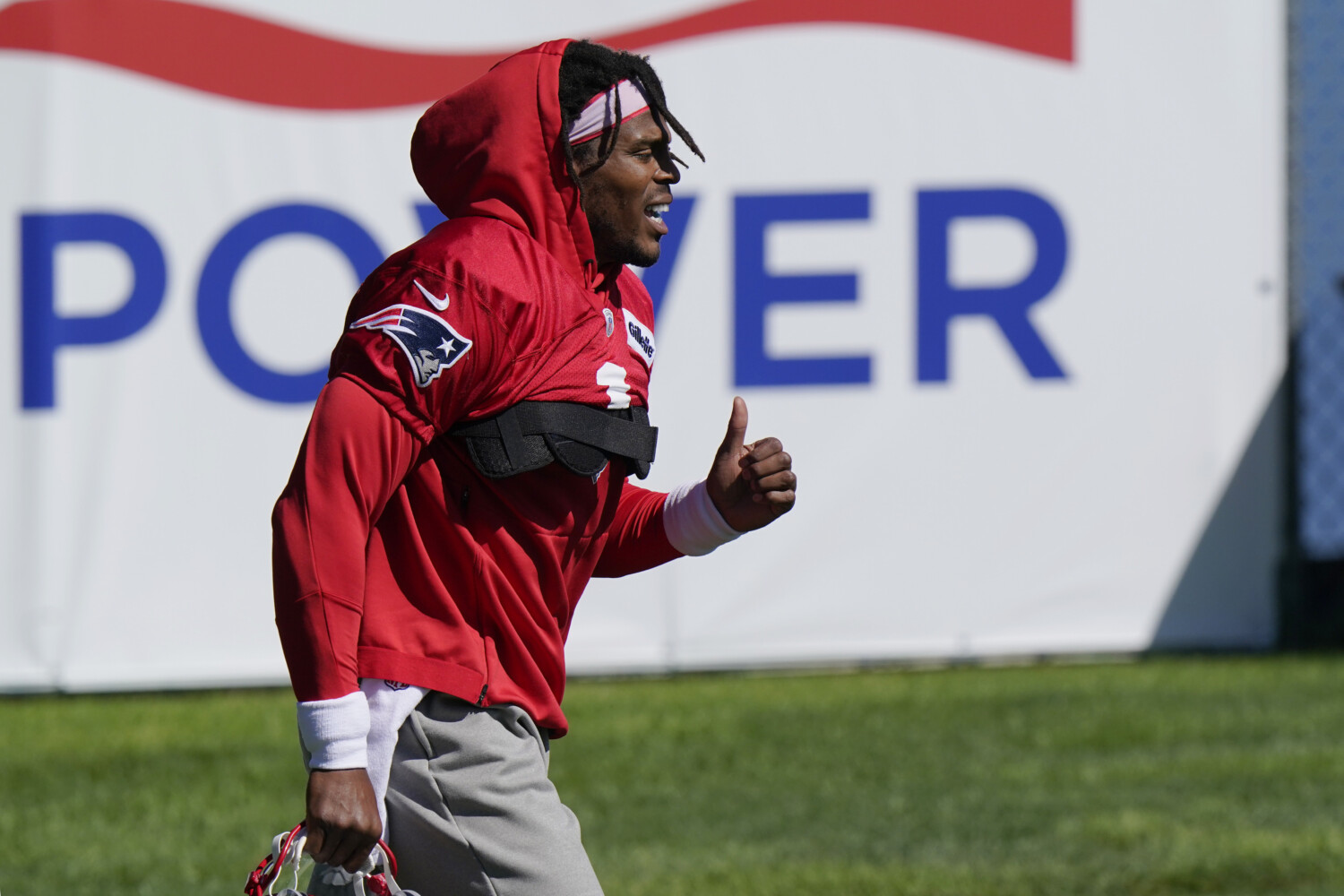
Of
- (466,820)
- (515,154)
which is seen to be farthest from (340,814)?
(515,154)

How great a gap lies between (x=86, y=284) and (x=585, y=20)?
229 centimetres

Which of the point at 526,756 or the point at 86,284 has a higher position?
the point at 86,284

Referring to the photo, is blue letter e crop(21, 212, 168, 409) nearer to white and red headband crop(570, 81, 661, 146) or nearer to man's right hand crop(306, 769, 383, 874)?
white and red headband crop(570, 81, 661, 146)

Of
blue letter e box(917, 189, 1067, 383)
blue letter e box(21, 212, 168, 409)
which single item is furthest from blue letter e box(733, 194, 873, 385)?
blue letter e box(21, 212, 168, 409)

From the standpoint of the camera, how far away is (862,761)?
6094mm

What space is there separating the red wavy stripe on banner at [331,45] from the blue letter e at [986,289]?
67cm

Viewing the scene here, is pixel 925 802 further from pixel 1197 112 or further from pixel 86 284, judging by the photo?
pixel 86 284

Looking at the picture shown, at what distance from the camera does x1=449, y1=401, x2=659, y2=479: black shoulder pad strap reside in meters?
2.43

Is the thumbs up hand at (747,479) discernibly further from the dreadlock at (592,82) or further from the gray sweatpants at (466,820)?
the gray sweatpants at (466,820)

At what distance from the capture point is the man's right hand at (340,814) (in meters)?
2.22

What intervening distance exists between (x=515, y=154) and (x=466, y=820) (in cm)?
94

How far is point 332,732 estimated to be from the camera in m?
2.23

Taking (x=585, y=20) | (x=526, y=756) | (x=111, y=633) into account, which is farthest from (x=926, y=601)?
(x=526, y=756)

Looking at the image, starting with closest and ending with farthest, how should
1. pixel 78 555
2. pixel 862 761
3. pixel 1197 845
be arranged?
pixel 1197 845 → pixel 862 761 → pixel 78 555
